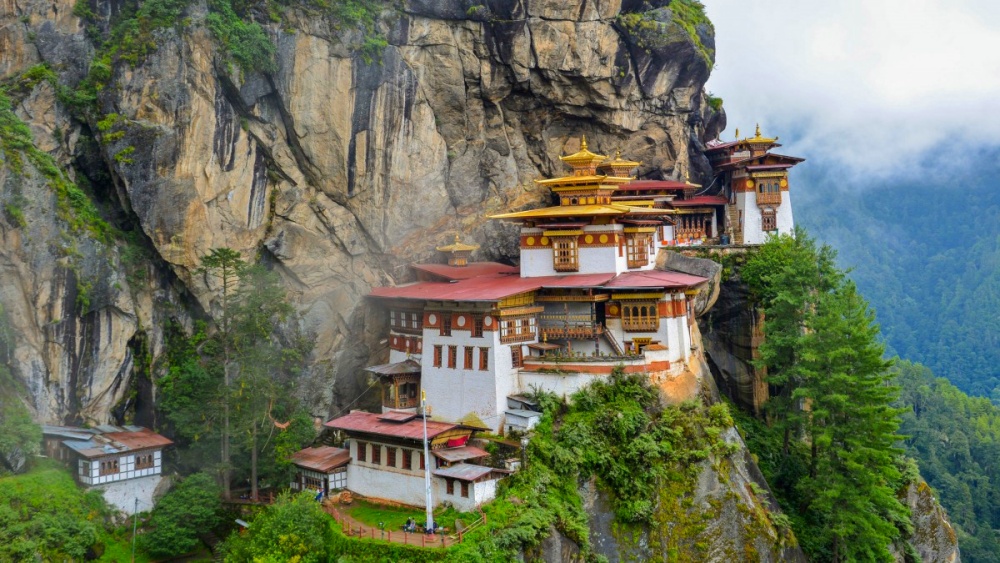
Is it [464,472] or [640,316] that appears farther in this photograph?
[640,316]

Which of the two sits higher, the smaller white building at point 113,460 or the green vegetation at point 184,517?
the smaller white building at point 113,460

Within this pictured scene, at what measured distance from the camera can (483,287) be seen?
39.1 metres

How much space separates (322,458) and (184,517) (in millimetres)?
5627

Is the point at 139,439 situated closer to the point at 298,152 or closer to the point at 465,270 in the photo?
the point at 298,152

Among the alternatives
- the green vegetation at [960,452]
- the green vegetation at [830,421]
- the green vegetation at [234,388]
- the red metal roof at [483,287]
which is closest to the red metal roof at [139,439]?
the green vegetation at [234,388]

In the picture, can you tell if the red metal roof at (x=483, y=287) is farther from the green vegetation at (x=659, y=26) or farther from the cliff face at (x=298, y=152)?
the green vegetation at (x=659, y=26)

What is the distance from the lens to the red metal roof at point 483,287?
1467 inches

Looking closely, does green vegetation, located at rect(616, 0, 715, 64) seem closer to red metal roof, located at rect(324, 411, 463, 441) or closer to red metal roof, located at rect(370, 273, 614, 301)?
red metal roof, located at rect(370, 273, 614, 301)

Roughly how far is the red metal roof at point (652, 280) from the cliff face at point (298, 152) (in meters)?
8.77

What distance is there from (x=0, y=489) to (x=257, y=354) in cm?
1015

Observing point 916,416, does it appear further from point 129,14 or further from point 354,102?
point 129,14

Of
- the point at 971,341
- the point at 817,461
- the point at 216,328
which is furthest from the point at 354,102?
the point at 971,341

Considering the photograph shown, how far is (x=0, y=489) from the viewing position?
100 feet

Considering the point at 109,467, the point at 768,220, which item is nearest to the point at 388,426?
the point at 109,467
